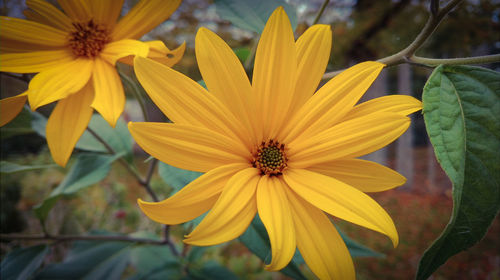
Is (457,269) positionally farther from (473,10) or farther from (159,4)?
A: (159,4)

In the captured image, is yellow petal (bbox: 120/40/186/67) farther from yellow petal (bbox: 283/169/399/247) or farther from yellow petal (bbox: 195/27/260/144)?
yellow petal (bbox: 283/169/399/247)

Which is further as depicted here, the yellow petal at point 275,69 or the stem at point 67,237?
the stem at point 67,237

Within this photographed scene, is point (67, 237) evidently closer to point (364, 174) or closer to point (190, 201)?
point (190, 201)

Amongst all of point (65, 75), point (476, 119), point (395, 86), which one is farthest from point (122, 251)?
point (395, 86)

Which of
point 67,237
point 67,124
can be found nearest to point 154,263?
point 67,237

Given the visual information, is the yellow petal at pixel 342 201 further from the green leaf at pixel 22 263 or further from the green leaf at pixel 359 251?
the green leaf at pixel 22 263

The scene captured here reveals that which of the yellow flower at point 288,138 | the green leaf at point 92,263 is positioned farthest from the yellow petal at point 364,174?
the green leaf at point 92,263
